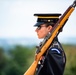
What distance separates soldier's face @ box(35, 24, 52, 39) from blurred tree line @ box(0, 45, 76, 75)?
894cm

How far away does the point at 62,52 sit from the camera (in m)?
8.09

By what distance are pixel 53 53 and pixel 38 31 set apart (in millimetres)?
370

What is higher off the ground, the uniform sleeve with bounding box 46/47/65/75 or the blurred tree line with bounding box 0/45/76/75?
the uniform sleeve with bounding box 46/47/65/75

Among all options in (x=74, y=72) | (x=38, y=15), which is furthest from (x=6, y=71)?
(x=38, y=15)

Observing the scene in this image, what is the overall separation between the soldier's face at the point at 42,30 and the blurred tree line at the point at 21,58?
8.94m

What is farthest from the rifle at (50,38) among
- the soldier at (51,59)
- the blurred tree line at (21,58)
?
the blurred tree line at (21,58)

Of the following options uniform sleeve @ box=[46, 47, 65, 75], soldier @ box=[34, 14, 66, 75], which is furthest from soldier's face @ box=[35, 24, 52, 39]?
uniform sleeve @ box=[46, 47, 65, 75]

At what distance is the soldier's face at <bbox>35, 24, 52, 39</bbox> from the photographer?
8.09m

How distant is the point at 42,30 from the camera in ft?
26.7

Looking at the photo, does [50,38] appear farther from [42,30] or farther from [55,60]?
[55,60]

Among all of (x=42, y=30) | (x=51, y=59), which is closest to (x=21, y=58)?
(x=42, y=30)

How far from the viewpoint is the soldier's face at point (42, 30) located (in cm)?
809

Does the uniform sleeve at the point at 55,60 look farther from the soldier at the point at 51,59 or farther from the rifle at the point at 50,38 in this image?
the rifle at the point at 50,38

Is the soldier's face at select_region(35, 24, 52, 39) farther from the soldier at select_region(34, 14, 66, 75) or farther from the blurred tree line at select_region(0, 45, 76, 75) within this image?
the blurred tree line at select_region(0, 45, 76, 75)
